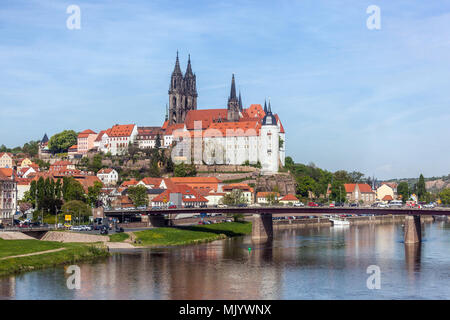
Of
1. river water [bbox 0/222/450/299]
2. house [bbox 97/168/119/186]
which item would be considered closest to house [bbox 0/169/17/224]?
river water [bbox 0/222/450/299]

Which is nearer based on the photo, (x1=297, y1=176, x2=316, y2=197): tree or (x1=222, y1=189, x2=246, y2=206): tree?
(x1=222, y1=189, x2=246, y2=206): tree

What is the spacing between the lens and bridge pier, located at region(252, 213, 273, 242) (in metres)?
107

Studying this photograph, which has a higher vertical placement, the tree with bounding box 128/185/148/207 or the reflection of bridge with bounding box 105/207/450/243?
the tree with bounding box 128/185/148/207

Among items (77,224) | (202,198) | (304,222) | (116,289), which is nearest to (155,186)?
(202,198)

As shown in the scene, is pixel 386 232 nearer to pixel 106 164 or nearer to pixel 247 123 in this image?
pixel 247 123

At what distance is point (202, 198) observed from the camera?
5876 inches

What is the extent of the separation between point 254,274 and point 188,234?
124 feet

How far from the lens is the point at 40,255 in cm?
7194

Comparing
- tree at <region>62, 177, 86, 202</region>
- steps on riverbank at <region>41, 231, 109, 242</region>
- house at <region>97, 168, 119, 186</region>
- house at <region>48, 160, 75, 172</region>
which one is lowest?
steps on riverbank at <region>41, 231, 109, 242</region>

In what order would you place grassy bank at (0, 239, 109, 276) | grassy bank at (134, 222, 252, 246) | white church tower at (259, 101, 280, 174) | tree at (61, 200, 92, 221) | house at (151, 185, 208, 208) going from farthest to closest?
white church tower at (259, 101, 280, 174) < house at (151, 185, 208, 208) < tree at (61, 200, 92, 221) < grassy bank at (134, 222, 252, 246) < grassy bank at (0, 239, 109, 276)

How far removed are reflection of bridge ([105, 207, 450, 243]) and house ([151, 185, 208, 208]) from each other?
19051 millimetres

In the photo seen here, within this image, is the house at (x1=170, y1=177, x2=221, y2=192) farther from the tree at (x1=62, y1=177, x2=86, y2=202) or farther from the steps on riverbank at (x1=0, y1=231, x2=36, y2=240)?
the steps on riverbank at (x1=0, y1=231, x2=36, y2=240)

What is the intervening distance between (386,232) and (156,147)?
90312 millimetres

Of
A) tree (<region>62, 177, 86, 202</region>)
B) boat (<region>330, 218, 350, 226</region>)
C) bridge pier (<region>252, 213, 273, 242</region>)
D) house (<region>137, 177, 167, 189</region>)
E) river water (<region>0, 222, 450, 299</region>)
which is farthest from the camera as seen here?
house (<region>137, 177, 167, 189</region>)
